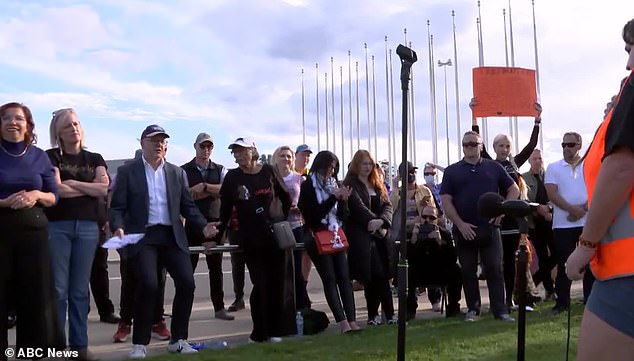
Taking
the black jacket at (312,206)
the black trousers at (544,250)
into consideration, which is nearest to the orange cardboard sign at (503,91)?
the black trousers at (544,250)

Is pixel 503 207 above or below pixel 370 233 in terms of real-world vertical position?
above

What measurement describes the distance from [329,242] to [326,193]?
50 cm

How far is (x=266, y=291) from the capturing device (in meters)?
7.43

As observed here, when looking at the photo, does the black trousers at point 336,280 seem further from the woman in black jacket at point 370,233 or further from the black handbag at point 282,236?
the black handbag at point 282,236

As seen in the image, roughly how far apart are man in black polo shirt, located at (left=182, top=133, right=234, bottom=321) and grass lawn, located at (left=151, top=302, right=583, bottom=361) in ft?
6.70

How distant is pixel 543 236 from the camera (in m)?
10.1

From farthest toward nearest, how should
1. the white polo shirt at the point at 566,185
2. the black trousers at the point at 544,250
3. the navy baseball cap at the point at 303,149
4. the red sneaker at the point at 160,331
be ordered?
the navy baseball cap at the point at 303,149, the black trousers at the point at 544,250, the white polo shirt at the point at 566,185, the red sneaker at the point at 160,331

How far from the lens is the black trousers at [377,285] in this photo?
836 centimetres

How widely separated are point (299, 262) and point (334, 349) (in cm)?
236

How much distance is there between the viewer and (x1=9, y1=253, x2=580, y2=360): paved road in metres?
7.25

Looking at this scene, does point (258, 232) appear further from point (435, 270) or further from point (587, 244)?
point (587, 244)

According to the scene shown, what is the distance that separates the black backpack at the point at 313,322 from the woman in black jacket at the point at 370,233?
555 mm

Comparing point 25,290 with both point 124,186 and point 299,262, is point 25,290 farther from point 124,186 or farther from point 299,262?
point 299,262

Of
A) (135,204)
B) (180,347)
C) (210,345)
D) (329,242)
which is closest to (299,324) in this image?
(329,242)
